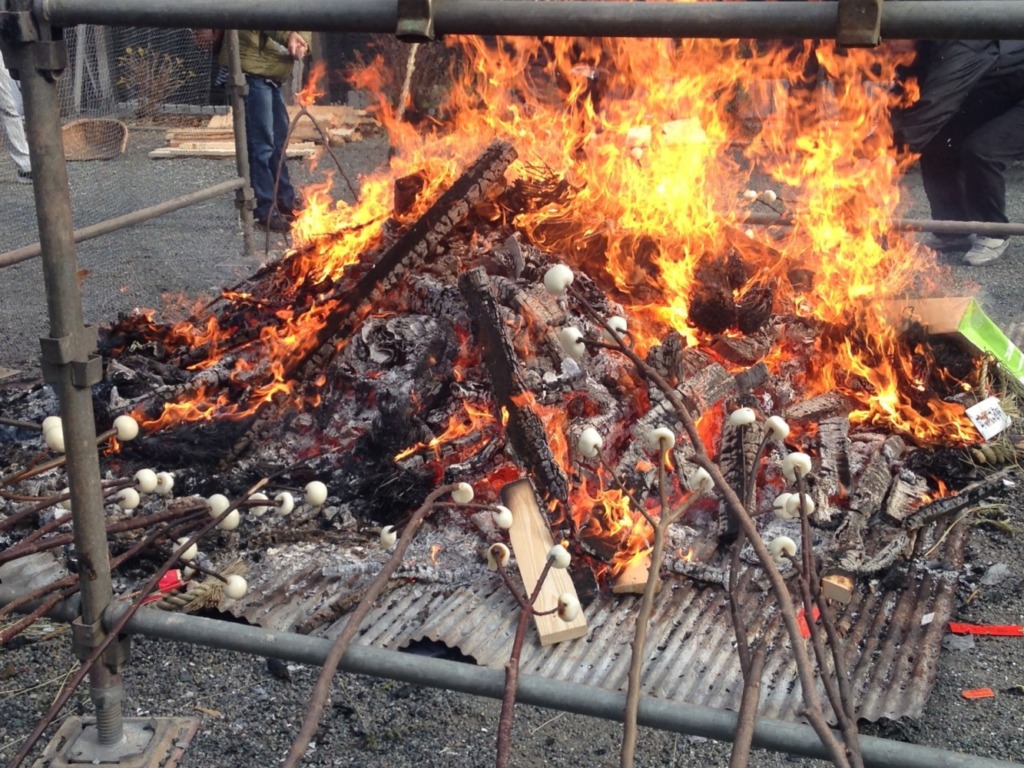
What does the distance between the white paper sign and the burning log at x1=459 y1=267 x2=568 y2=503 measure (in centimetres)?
198

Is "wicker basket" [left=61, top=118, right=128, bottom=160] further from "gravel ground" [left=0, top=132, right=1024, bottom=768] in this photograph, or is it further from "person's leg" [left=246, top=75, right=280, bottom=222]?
"gravel ground" [left=0, top=132, right=1024, bottom=768]

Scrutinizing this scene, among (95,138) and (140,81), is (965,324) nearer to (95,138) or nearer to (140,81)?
(95,138)

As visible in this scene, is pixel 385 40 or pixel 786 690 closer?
pixel 786 690

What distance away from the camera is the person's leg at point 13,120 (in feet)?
32.7

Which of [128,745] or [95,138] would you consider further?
[95,138]

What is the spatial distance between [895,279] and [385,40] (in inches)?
339

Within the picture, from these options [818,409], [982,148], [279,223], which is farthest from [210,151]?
[818,409]

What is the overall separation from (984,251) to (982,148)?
0.81 meters

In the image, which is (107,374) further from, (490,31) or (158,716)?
(490,31)

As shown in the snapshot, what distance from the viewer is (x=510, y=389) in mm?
3834

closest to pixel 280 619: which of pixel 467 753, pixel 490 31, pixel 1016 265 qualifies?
pixel 467 753

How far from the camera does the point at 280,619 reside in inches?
126

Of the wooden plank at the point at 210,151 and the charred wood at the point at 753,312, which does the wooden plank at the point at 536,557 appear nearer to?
the charred wood at the point at 753,312

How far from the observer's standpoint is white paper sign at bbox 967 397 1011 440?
4.32 metres
